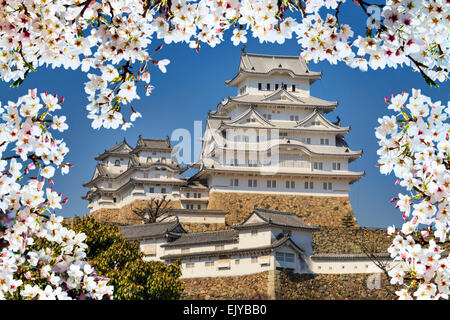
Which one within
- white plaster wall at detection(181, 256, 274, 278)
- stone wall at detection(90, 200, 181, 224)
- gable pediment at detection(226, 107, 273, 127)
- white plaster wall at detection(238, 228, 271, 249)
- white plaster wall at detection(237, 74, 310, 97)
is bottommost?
white plaster wall at detection(181, 256, 274, 278)

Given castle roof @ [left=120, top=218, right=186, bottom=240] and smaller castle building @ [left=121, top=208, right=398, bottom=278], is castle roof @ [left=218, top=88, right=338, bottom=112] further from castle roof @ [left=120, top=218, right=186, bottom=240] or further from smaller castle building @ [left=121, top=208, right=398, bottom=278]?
castle roof @ [left=120, top=218, right=186, bottom=240]

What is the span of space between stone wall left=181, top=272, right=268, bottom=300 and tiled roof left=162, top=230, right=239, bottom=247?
6.28 feet

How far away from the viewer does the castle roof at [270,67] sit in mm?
47094

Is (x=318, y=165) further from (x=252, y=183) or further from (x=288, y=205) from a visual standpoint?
(x=252, y=183)

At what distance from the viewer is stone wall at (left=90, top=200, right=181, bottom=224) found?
42438 mm

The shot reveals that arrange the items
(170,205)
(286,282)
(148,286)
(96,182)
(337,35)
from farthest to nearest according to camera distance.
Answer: (96,182) → (170,205) → (286,282) → (148,286) → (337,35)

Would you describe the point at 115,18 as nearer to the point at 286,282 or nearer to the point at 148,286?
the point at 148,286

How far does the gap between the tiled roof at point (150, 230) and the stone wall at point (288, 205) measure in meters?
8.93

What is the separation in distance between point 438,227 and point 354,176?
3904 cm

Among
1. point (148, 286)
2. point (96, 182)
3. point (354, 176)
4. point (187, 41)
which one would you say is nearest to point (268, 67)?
point (354, 176)

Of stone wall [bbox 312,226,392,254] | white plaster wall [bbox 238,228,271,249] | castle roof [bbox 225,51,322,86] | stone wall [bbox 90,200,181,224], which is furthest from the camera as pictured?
castle roof [bbox 225,51,322,86]

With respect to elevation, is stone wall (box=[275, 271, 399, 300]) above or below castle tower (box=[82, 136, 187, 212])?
below

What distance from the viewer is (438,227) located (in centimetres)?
528

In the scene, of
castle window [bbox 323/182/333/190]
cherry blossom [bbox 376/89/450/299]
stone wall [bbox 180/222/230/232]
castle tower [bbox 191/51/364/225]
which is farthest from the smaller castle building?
cherry blossom [bbox 376/89/450/299]
